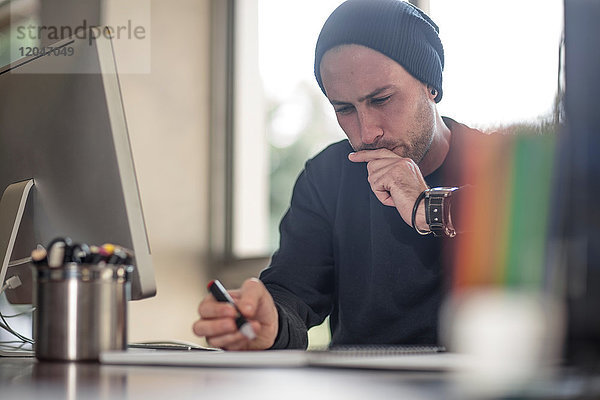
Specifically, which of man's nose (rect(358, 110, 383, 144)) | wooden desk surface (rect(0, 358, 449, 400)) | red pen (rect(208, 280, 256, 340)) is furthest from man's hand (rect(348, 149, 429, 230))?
wooden desk surface (rect(0, 358, 449, 400))

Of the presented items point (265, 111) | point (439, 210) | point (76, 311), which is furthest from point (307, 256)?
point (265, 111)

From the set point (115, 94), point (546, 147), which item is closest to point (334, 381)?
point (115, 94)

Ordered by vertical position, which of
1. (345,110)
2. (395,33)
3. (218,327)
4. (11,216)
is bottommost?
(218,327)

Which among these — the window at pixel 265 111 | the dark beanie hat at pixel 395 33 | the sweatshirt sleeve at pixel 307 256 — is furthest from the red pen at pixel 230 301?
the window at pixel 265 111

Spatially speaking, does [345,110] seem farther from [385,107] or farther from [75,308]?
[75,308]

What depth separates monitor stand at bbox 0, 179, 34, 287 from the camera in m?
1.07

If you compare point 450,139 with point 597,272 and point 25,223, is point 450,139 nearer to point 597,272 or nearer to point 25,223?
point 25,223

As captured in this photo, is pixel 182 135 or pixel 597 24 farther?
pixel 182 135

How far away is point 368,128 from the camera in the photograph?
1694mm

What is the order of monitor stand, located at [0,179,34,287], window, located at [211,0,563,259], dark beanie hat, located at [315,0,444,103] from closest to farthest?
monitor stand, located at [0,179,34,287], dark beanie hat, located at [315,0,444,103], window, located at [211,0,563,259]

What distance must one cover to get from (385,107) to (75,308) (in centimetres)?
A: 107

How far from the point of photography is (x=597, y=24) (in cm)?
55

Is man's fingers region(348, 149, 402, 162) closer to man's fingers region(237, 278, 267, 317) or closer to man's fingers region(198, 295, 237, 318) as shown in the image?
man's fingers region(237, 278, 267, 317)

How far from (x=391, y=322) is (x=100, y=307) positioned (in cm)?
89
